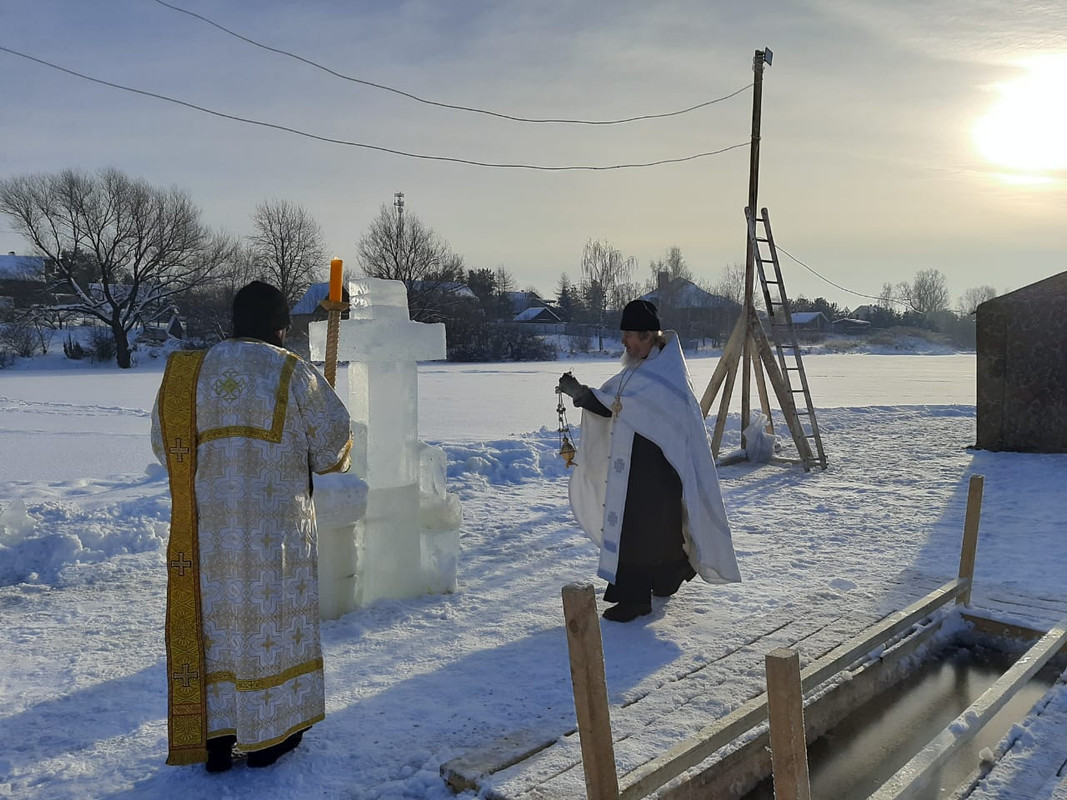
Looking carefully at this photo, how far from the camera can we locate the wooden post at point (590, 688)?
229 cm

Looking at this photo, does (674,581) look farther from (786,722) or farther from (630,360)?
(786,722)

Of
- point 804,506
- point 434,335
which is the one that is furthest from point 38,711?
point 804,506

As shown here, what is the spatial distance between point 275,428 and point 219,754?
119 centimetres

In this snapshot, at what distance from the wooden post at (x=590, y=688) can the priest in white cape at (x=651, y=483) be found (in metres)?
2.12

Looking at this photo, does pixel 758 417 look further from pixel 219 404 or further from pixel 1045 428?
pixel 219 404

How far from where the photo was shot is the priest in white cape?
4.54 metres

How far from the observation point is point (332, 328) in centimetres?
413

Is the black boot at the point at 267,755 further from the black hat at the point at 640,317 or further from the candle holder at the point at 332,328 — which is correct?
the black hat at the point at 640,317

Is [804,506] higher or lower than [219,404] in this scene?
lower

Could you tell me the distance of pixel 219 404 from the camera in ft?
9.50

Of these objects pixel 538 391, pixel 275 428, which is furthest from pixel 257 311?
pixel 538 391

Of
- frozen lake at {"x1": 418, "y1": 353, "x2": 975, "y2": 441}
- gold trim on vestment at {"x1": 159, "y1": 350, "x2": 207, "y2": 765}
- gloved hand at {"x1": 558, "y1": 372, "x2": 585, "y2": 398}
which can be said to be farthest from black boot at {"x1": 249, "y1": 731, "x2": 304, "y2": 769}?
frozen lake at {"x1": 418, "y1": 353, "x2": 975, "y2": 441}

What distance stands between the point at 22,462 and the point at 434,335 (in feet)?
22.4

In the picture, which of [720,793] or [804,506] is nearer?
[720,793]
